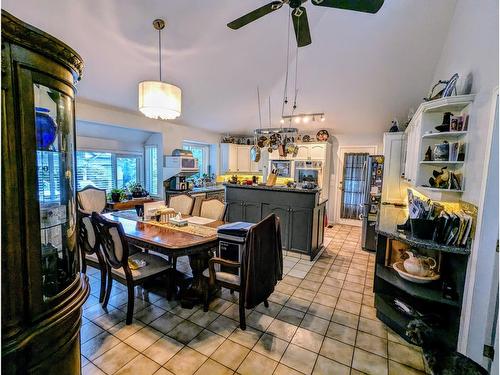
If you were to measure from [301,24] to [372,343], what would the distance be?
2830 mm

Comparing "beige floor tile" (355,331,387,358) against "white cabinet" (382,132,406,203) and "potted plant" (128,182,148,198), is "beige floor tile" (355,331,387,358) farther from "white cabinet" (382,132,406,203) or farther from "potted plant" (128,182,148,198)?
"potted plant" (128,182,148,198)

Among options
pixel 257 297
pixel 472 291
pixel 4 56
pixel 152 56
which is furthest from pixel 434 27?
pixel 4 56

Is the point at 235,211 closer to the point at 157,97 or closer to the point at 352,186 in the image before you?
the point at 157,97

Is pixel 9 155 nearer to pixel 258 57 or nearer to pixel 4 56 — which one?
pixel 4 56

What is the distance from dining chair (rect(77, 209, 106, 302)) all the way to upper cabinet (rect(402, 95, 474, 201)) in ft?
A: 11.0

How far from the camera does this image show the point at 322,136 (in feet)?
19.1

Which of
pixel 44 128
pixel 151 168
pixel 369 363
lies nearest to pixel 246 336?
pixel 369 363

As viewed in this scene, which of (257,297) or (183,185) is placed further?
(183,185)

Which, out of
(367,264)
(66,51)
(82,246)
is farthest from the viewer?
(367,264)

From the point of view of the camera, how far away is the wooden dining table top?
221 cm

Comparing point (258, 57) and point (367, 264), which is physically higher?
point (258, 57)

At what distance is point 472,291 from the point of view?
5.73ft

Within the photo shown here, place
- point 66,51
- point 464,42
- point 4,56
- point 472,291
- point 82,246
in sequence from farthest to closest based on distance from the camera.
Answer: point 82,246, point 464,42, point 472,291, point 66,51, point 4,56

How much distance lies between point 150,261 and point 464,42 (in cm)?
392
